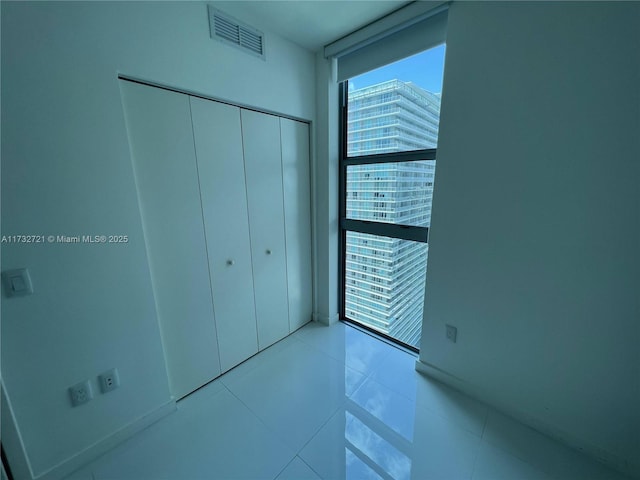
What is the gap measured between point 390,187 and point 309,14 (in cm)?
135

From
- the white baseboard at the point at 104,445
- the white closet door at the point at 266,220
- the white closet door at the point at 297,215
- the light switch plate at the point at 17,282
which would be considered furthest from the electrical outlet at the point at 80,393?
the white closet door at the point at 297,215

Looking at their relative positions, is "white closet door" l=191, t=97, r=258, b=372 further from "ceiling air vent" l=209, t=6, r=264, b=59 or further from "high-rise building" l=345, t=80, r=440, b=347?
"high-rise building" l=345, t=80, r=440, b=347

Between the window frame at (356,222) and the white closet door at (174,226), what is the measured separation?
1307 mm

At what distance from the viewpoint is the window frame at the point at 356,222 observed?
6.15ft

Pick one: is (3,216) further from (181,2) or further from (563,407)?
(563,407)

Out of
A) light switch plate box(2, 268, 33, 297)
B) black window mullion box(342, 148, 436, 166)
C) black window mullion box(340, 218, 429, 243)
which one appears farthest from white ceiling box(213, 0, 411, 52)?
light switch plate box(2, 268, 33, 297)

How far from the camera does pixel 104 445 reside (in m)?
1.33

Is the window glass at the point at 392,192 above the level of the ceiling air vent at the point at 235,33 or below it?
below

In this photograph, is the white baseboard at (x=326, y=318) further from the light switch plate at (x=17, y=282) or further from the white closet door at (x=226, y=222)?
the light switch plate at (x=17, y=282)

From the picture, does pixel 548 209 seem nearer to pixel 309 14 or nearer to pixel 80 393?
pixel 309 14

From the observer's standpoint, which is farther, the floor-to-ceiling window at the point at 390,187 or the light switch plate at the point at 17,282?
the floor-to-ceiling window at the point at 390,187

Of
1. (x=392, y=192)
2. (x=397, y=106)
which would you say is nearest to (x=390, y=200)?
(x=392, y=192)

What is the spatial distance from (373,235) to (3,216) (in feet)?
7.21

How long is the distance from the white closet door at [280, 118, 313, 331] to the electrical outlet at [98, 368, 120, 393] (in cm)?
134
